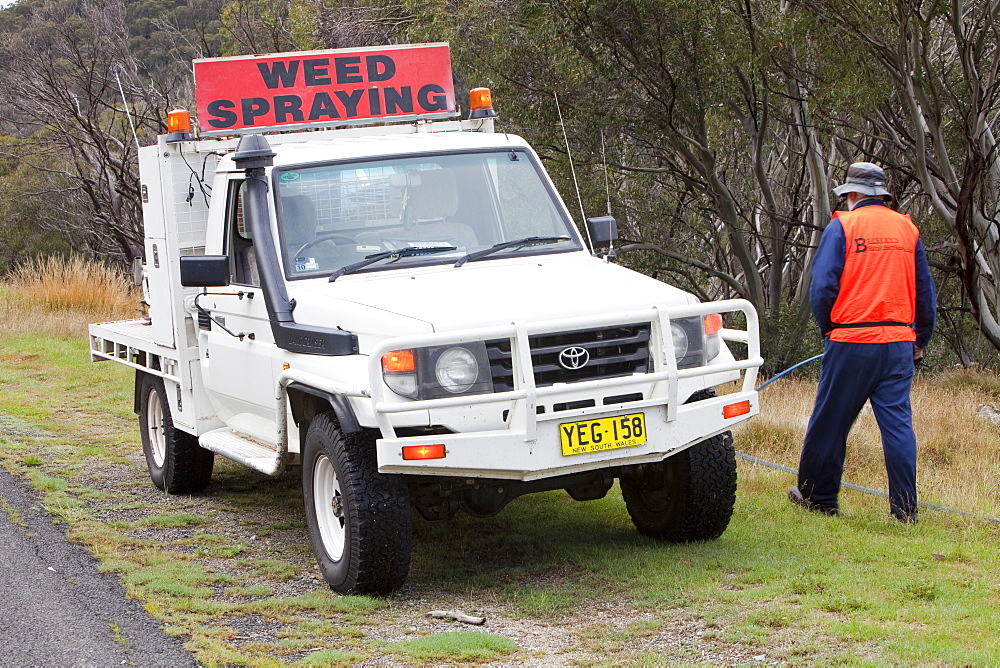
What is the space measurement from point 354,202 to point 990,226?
10836mm

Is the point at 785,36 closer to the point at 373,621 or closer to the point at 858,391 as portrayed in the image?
the point at 858,391

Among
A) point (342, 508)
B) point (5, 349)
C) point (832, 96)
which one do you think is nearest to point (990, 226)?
point (832, 96)

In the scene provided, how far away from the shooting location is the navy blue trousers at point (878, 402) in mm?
6516

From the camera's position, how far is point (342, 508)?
573 cm

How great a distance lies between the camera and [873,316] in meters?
6.50

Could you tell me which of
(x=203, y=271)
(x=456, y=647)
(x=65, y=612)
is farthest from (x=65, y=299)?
(x=456, y=647)

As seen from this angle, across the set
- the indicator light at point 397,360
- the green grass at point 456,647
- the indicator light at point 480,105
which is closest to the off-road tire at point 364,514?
the indicator light at point 397,360

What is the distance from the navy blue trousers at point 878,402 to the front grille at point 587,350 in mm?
1522

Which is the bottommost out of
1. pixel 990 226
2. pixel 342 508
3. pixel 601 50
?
pixel 342 508

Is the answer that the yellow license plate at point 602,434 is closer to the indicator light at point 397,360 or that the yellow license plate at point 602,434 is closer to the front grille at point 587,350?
the front grille at point 587,350

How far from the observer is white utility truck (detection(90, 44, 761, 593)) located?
531 centimetres

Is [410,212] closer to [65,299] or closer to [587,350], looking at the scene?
[587,350]

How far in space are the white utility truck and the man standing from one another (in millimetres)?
779

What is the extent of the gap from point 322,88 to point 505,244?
210 centimetres
